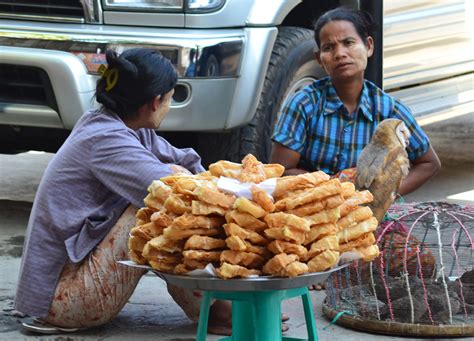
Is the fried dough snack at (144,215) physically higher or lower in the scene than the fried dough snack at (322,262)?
higher

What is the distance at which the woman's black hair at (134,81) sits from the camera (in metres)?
3.84

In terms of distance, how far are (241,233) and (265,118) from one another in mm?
2736

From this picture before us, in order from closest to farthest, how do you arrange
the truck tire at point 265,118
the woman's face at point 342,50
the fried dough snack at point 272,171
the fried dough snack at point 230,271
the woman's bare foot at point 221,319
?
the fried dough snack at point 230,271, the fried dough snack at point 272,171, the woman's bare foot at point 221,319, the woman's face at point 342,50, the truck tire at point 265,118

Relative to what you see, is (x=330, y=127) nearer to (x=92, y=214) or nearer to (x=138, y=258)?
(x=92, y=214)

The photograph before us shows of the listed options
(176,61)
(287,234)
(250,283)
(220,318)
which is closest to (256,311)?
(250,283)

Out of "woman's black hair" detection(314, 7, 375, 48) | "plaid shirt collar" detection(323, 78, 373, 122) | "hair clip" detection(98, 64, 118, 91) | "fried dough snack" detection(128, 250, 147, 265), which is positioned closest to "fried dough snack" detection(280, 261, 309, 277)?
"fried dough snack" detection(128, 250, 147, 265)

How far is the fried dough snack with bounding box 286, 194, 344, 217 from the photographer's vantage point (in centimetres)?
288

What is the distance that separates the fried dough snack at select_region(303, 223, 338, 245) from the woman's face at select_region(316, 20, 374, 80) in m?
1.71

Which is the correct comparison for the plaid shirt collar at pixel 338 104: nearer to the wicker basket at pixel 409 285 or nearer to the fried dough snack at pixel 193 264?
the wicker basket at pixel 409 285

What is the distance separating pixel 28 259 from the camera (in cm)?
388

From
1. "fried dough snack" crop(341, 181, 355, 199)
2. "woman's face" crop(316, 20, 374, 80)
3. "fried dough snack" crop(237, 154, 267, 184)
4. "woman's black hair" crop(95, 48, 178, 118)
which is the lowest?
"fried dough snack" crop(341, 181, 355, 199)

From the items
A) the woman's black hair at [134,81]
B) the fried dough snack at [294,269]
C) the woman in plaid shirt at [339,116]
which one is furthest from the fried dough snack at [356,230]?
the woman in plaid shirt at [339,116]

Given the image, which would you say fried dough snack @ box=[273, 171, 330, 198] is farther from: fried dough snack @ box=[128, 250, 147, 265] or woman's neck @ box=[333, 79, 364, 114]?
woman's neck @ box=[333, 79, 364, 114]

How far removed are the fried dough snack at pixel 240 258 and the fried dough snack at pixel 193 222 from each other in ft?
0.29
